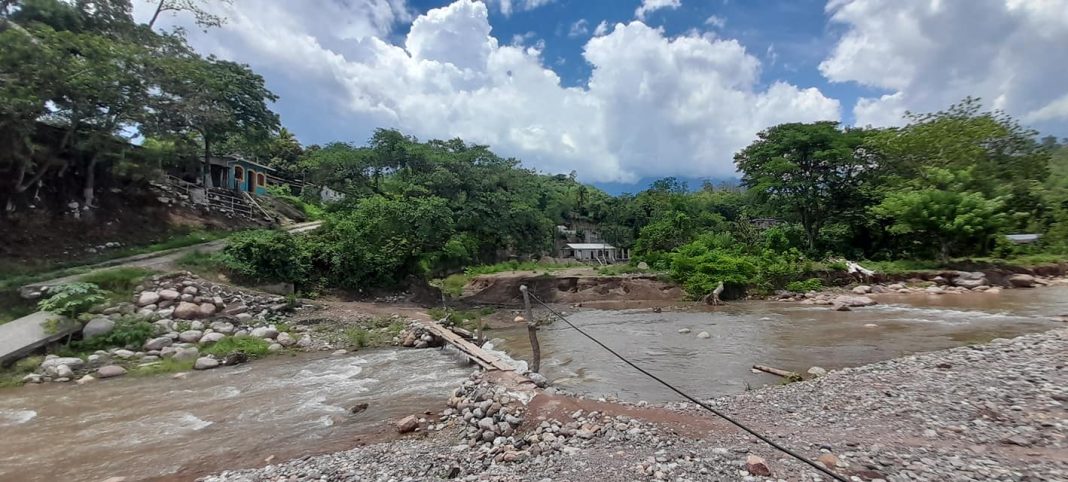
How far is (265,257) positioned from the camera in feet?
65.4

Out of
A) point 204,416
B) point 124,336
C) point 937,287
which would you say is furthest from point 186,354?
point 937,287

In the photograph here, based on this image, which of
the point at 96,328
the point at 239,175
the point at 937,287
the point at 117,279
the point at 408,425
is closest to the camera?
the point at 408,425

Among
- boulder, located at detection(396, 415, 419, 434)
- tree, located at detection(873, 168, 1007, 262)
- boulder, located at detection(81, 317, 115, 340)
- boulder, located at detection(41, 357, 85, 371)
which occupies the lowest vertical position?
boulder, located at detection(396, 415, 419, 434)

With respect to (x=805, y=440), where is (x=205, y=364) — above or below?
below

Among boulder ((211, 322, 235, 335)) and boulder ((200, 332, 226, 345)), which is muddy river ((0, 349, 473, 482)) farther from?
boulder ((211, 322, 235, 335))

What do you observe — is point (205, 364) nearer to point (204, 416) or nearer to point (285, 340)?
point (285, 340)

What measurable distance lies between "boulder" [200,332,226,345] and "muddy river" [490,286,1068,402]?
27.1 feet

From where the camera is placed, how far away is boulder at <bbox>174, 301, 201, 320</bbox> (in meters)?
14.9

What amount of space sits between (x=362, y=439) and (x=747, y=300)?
22.7 metres

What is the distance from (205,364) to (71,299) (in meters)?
4.38

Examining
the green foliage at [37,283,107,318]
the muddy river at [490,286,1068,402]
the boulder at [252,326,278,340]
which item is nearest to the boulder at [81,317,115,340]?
the green foliage at [37,283,107,318]

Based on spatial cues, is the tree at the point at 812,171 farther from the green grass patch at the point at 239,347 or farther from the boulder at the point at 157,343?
the boulder at the point at 157,343

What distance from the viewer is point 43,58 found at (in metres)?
16.1

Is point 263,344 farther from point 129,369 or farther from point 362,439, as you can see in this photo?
point 362,439
